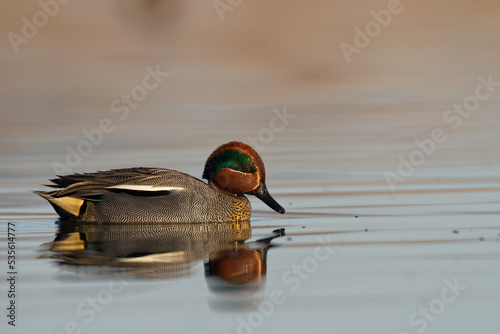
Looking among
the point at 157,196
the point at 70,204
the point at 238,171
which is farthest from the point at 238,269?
the point at 70,204

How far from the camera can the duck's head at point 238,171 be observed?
10547 millimetres

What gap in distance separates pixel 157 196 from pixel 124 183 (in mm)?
340

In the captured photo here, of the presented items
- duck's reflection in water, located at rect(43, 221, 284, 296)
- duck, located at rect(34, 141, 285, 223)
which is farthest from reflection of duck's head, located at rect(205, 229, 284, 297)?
duck, located at rect(34, 141, 285, 223)

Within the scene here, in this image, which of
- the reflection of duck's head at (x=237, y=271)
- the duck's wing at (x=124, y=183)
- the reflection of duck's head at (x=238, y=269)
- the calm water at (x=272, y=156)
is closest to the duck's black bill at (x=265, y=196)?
the calm water at (x=272, y=156)

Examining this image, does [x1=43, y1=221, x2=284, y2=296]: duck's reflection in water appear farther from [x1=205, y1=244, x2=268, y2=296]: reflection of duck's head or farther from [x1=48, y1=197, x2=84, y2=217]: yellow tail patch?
[x1=48, y1=197, x2=84, y2=217]: yellow tail patch

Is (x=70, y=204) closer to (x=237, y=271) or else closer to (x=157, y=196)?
(x=157, y=196)

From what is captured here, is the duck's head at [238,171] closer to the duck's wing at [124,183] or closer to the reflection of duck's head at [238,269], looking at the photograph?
the duck's wing at [124,183]

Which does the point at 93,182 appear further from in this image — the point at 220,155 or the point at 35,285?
the point at 35,285

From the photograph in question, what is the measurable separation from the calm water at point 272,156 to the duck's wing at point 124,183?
34cm

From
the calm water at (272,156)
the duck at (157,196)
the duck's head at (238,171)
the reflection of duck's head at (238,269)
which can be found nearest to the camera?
the calm water at (272,156)

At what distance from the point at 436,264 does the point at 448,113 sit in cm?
990

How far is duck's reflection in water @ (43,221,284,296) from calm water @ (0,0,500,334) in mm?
28

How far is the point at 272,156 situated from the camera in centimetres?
1438

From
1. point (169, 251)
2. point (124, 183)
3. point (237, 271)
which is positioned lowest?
point (237, 271)
